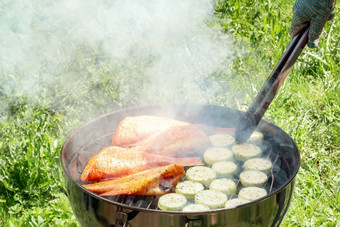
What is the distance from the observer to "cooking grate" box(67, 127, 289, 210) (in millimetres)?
2652

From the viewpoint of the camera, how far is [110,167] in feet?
9.14

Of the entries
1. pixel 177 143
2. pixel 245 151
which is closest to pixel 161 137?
pixel 177 143

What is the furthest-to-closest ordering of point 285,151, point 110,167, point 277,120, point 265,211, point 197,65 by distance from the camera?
1. point 197,65
2. point 277,120
3. point 285,151
4. point 110,167
5. point 265,211

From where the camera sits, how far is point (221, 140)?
322 cm

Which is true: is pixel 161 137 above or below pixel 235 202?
above

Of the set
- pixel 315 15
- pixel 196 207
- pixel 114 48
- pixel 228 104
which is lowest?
pixel 228 104

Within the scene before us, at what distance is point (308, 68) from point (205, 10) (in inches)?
87.3

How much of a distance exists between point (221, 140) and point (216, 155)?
0.26 m

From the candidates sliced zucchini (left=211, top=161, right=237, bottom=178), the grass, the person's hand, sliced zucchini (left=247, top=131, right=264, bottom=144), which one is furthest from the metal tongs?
the grass

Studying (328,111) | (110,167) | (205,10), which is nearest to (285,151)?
(110,167)

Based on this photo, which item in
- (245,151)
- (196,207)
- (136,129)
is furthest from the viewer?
(136,129)

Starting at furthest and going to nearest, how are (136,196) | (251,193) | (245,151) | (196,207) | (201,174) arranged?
1. (245,151)
2. (201,174)
3. (136,196)
4. (251,193)
5. (196,207)

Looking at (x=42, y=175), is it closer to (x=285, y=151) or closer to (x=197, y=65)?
(x=285, y=151)

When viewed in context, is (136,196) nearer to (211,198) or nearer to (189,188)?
(189,188)
